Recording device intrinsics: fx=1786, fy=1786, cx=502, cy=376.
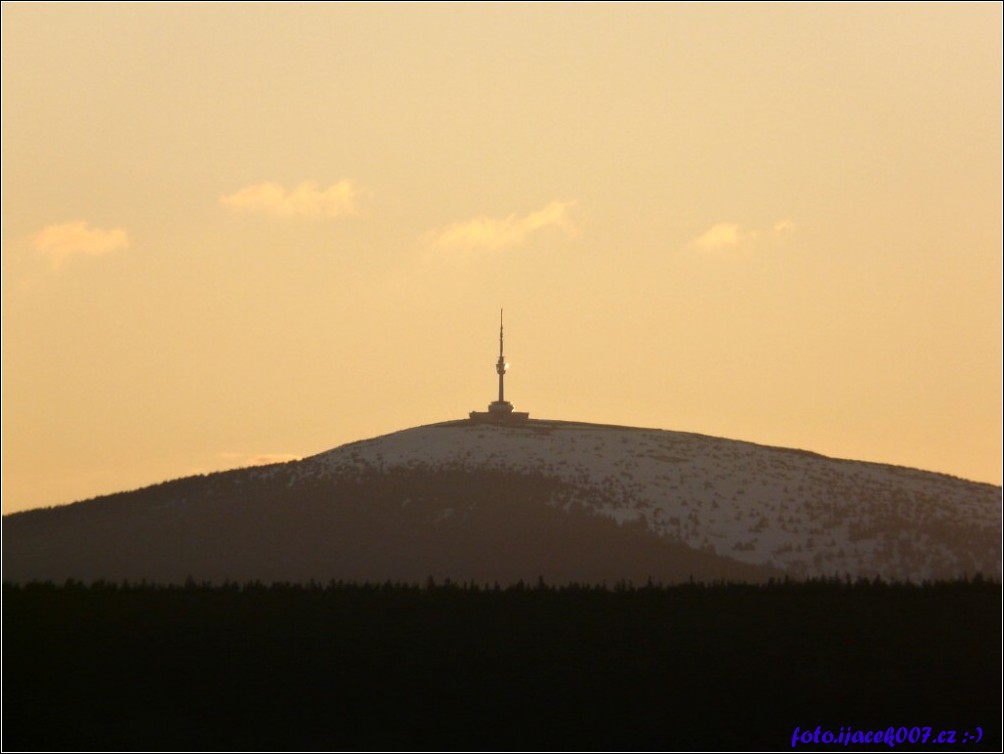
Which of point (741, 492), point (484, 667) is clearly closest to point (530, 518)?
point (741, 492)

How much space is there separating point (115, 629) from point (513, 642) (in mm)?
8836

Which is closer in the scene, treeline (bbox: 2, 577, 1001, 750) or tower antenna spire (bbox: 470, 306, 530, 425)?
Result: treeline (bbox: 2, 577, 1001, 750)

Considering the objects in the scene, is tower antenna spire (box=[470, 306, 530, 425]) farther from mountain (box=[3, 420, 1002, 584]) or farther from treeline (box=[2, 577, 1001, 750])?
treeline (box=[2, 577, 1001, 750])

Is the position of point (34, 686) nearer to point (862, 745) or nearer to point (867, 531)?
point (862, 745)

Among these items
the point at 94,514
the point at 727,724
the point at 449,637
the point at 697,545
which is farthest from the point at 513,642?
the point at 94,514

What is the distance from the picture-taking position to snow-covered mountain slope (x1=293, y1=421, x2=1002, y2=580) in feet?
328

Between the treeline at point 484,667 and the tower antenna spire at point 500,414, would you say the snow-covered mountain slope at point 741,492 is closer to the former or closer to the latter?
the tower antenna spire at point 500,414

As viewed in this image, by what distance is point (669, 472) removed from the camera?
11006cm

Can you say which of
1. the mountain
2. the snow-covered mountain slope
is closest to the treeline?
the mountain

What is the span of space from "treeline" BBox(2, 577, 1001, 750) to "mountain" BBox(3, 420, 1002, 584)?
52.5 meters

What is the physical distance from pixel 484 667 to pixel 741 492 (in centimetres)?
7222

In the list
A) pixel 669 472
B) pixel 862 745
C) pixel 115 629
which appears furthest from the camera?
pixel 669 472

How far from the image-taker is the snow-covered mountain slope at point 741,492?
99.9m

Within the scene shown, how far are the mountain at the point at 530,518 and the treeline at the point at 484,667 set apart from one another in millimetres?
52530
